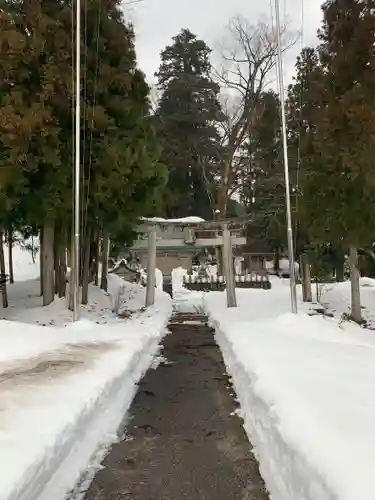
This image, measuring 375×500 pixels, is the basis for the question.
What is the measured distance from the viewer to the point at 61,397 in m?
5.77

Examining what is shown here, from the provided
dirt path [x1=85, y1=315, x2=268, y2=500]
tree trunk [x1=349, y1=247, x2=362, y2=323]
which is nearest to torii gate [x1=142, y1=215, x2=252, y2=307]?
tree trunk [x1=349, y1=247, x2=362, y2=323]

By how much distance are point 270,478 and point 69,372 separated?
3.56 metres

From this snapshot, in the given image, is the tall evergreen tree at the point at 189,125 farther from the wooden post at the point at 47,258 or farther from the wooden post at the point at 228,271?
the wooden post at the point at 47,258

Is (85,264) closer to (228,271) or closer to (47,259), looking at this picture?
(47,259)

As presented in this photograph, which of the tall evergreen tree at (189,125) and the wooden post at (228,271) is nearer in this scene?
the wooden post at (228,271)

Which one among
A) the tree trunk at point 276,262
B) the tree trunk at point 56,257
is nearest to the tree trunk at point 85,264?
the tree trunk at point 56,257

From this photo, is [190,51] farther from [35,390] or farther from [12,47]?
[35,390]

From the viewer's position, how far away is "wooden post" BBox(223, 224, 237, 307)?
20.1 meters

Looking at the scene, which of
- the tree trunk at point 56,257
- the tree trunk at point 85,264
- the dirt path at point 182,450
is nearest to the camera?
the dirt path at point 182,450

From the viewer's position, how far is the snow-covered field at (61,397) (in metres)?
3.94

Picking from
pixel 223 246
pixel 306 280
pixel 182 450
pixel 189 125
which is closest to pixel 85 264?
pixel 223 246

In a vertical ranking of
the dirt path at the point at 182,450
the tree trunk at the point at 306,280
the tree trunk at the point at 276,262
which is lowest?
the dirt path at the point at 182,450

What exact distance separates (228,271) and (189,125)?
21173 mm

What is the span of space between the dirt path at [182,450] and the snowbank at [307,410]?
0.21 m
